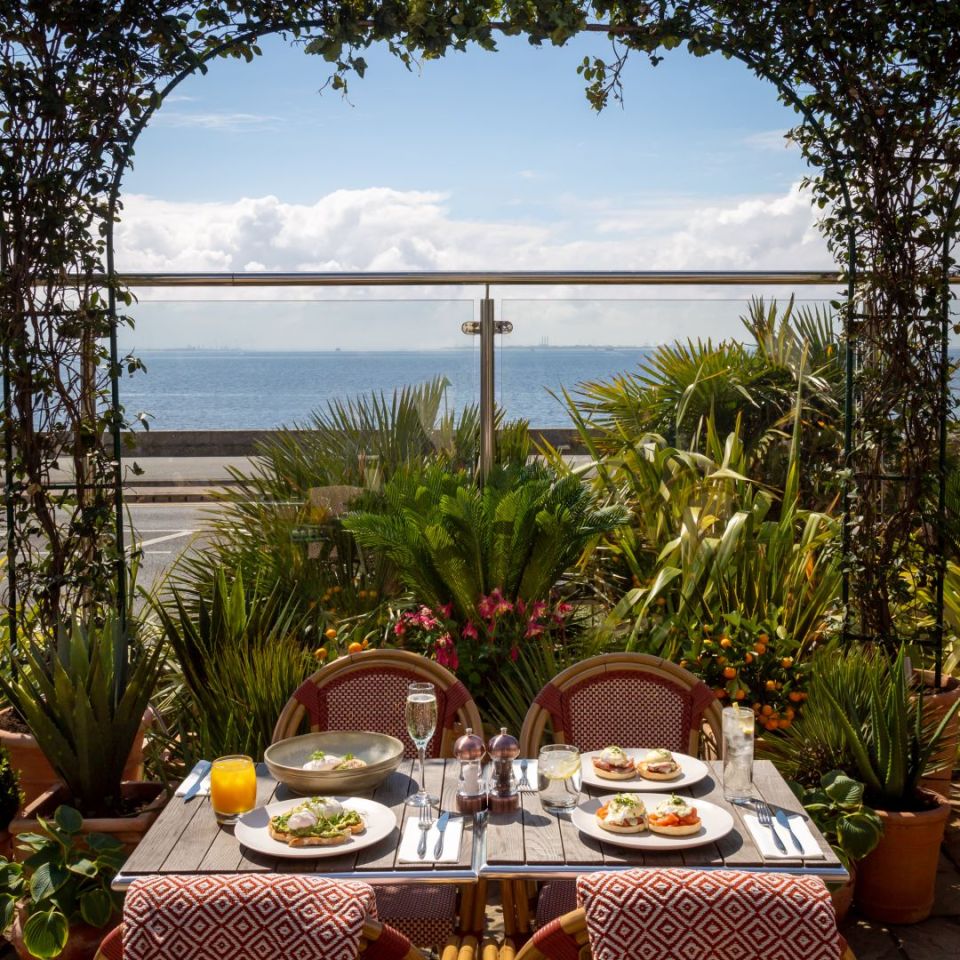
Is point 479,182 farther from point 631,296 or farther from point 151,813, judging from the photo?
point 151,813

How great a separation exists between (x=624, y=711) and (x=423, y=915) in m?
0.76

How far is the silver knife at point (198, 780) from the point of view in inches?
92.1

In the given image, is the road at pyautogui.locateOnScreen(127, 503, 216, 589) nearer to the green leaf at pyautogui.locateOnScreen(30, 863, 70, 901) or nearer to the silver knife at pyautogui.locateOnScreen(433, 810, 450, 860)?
the green leaf at pyautogui.locateOnScreen(30, 863, 70, 901)

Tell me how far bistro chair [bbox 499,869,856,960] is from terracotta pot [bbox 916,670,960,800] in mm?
1917

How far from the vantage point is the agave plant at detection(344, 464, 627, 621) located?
365cm

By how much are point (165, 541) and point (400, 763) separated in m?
1.96

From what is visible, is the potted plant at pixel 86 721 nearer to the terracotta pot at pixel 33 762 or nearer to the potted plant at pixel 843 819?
the terracotta pot at pixel 33 762


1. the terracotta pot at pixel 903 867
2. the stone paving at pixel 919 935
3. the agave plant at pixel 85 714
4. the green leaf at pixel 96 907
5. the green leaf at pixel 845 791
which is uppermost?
the agave plant at pixel 85 714

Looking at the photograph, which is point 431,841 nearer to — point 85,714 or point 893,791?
point 85,714

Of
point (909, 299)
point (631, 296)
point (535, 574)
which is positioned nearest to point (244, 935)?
point (535, 574)

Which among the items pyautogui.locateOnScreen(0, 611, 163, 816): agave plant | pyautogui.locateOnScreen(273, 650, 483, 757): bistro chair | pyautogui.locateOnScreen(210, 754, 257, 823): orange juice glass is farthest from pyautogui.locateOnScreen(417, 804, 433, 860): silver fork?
pyautogui.locateOnScreen(0, 611, 163, 816): agave plant

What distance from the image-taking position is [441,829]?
2.14 meters

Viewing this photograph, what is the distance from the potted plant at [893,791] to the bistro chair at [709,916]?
1489 mm

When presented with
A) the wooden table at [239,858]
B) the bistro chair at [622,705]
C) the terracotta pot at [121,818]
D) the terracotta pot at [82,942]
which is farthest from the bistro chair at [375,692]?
the terracotta pot at [82,942]
